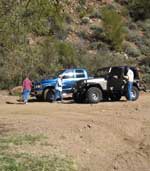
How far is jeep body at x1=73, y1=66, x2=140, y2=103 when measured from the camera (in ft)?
94.8

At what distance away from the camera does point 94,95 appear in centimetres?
2894

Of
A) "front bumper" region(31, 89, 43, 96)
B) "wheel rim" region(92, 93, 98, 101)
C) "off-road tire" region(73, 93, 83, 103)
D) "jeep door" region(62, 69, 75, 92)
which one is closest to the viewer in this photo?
"wheel rim" region(92, 93, 98, 101)

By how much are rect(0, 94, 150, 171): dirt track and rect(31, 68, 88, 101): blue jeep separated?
5583 mm

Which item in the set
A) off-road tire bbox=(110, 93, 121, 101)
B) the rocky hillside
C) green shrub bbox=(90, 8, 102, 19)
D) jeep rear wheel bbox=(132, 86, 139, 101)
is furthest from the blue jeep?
green shrub bbox=(90, 8, 102, 19)

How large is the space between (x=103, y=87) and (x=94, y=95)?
602 mm

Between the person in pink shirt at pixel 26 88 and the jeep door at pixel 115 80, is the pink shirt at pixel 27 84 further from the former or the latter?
the jeep door at pixel 115 80

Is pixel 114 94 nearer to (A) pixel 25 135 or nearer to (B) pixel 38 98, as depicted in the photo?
(B) pixel 38 98

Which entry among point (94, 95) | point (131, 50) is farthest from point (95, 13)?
point (94, 95)

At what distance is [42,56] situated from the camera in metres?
41.6

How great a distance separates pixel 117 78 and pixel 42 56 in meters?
13.0

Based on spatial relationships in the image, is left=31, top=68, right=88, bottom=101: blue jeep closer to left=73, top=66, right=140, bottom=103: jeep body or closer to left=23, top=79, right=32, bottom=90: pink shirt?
left=23, top=79, right=32, bottom=90: pink shirt

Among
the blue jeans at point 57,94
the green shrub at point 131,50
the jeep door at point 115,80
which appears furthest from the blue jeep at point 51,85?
the green shrub at point 131,50

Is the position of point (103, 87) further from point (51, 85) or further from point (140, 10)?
point (140, 10)

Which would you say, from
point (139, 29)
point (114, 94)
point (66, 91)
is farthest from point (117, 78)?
point (139, 29)
